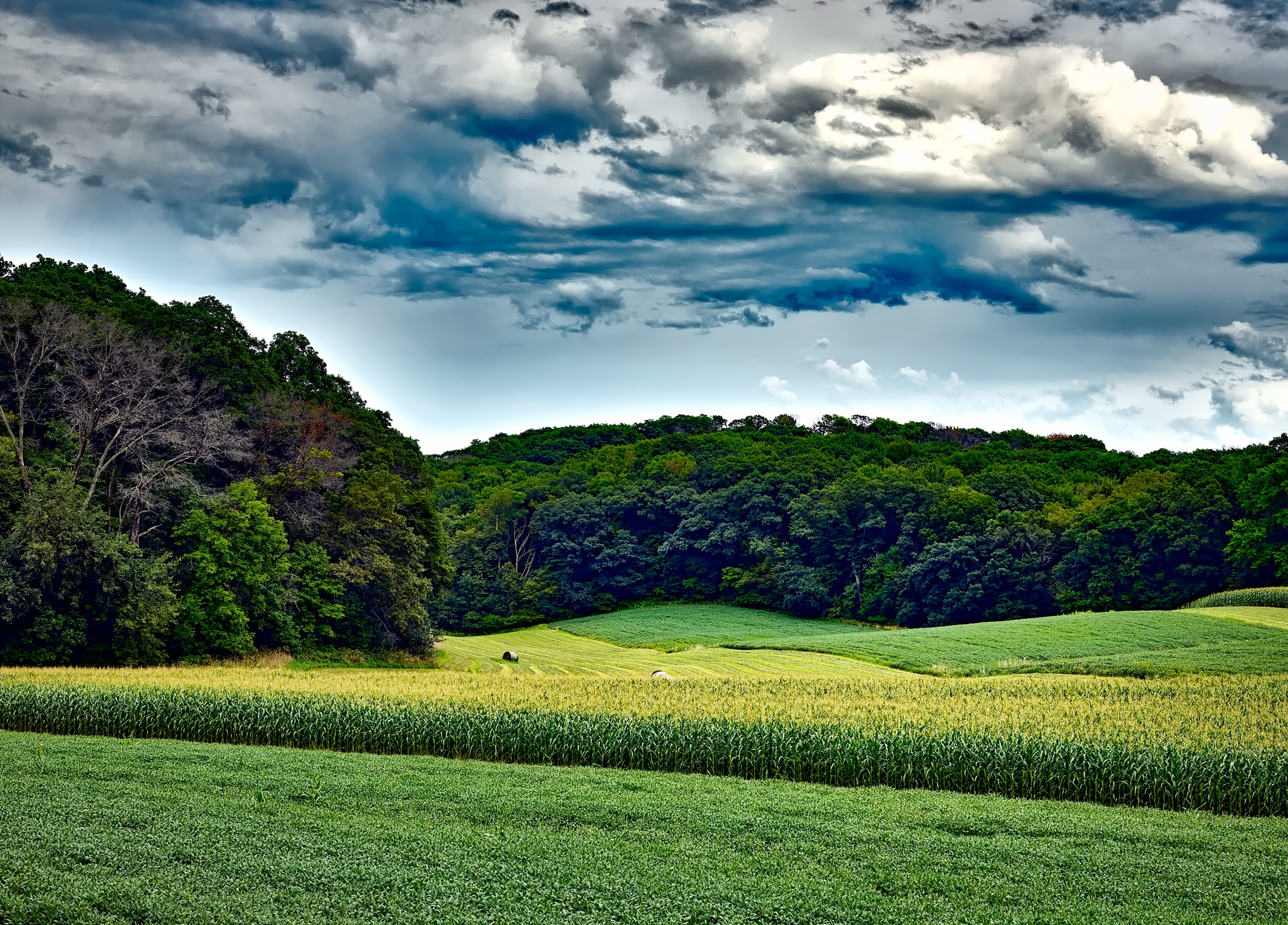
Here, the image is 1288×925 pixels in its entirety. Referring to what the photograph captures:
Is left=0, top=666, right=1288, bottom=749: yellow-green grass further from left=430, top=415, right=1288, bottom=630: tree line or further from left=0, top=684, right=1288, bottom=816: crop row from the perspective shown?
left=430, top=415, right=1288, bottom=630: tree line

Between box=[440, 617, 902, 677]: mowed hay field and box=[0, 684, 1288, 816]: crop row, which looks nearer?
box=[0, 684, 1288, 816]: crop row

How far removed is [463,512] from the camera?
102000 millimetres

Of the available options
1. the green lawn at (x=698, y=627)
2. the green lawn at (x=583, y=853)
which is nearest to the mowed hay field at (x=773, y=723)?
the green lawn at (x=583, y=853)

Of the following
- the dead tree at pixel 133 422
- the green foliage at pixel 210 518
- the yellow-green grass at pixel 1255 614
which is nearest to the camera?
the green foliage at pixel 210 518

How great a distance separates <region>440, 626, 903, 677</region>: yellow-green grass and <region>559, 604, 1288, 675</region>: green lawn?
7.81 ft

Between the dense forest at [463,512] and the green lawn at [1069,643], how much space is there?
12.2 m

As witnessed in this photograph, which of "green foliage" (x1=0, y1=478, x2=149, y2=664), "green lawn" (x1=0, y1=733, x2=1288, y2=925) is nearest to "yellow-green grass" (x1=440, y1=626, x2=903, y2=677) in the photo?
"green foliage" (x1=0, y1=478, x2=149, y2=664)

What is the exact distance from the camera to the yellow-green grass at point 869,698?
70.7 feet

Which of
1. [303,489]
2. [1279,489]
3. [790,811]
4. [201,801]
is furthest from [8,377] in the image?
[1279,489]

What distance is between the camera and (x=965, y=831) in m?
15.1

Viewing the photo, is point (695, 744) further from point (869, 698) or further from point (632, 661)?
point (632, 661)

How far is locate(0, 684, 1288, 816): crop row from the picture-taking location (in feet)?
60.2

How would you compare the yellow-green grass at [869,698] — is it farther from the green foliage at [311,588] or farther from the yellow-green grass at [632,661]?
the green foliage at [311,588]

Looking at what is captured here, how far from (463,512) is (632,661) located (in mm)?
49907
